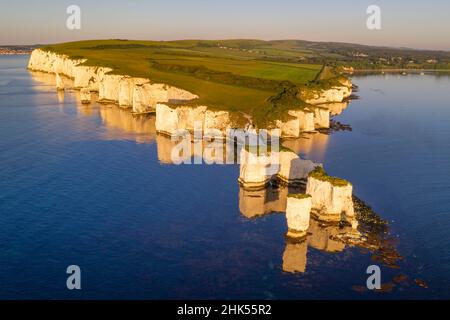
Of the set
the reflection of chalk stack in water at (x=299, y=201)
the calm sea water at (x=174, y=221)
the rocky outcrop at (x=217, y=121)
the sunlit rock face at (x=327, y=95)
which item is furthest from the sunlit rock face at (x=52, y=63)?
the reflection of chalk stack in water at (x=299, y=201)

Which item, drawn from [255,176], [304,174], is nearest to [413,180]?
[304,174]

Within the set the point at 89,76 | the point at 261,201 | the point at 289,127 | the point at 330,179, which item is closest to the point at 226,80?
the point at 289,127

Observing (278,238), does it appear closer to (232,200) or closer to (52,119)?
(232,200)

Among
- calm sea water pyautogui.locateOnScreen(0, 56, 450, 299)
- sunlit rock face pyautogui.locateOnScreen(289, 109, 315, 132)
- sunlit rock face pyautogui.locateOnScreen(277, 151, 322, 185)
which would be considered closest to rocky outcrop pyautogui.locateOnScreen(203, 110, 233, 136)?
calm sea water pyautogui.locateOnScreen(0, 56, 450, 299)

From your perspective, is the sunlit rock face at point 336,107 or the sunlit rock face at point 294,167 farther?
the sunlit rock face at point 336,107

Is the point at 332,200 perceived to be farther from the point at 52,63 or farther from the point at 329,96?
the point at 52,63

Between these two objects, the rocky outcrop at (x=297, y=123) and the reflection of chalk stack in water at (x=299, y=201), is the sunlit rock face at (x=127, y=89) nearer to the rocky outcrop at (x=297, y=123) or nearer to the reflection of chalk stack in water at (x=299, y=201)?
the rocky outcrop at (x=297, y=123)

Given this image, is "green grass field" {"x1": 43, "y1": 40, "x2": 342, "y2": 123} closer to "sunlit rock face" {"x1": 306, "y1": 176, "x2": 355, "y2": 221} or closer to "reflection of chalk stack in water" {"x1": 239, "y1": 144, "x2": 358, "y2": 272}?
"reflection of chalk stack in water" {"x1": 239, "y1": 144, "x2": 358, "y2": 272}
